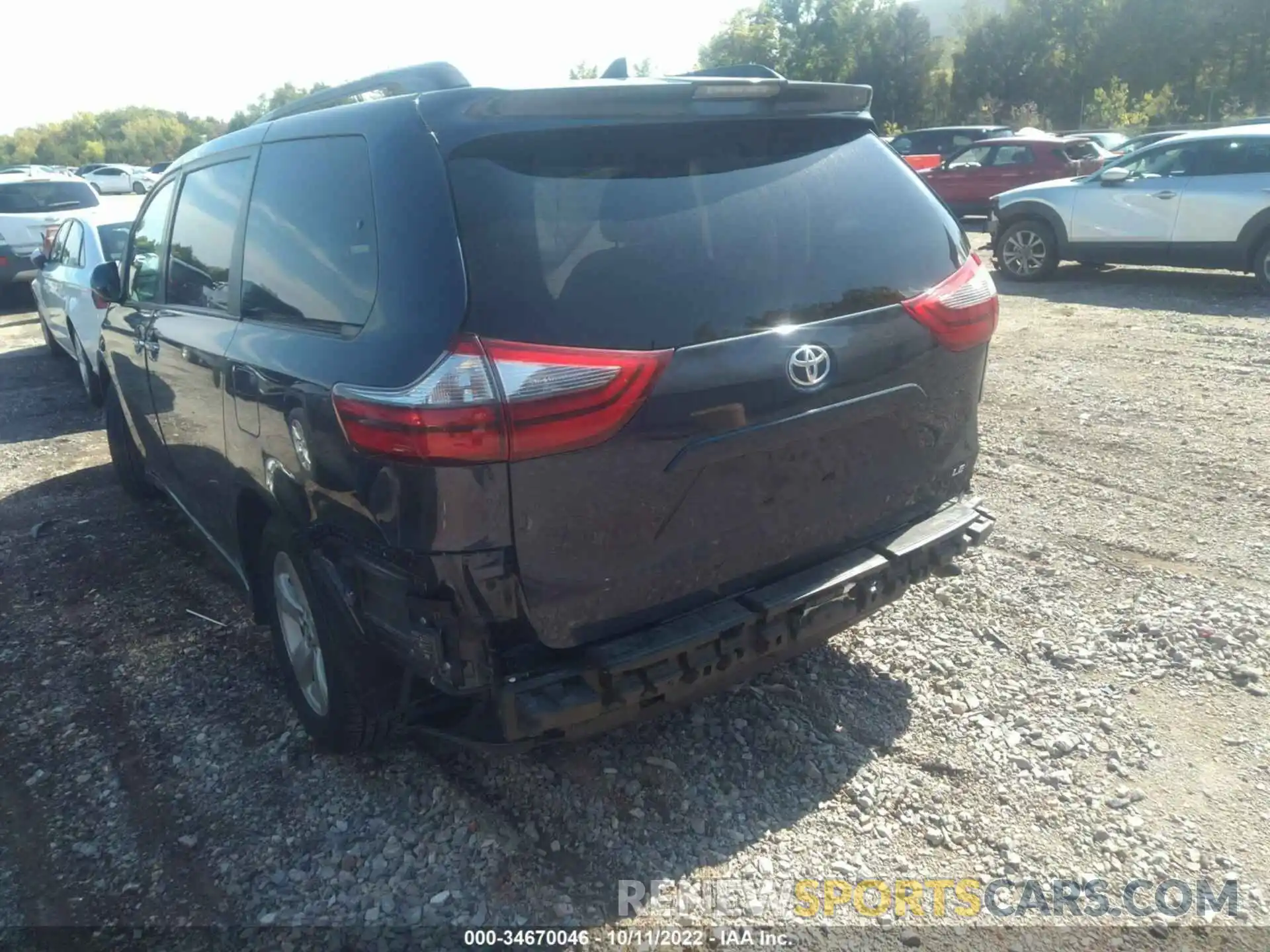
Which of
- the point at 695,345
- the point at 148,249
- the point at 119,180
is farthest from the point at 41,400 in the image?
the point at 119,180

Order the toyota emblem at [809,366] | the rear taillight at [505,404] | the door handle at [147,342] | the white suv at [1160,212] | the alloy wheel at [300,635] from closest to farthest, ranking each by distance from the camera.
A: the rear taillight at [505,404] → the toyota emblem at [809,366] → the alloy wheel at [300,635] → the door handle at [147,342] → the white suv at [1160,212]

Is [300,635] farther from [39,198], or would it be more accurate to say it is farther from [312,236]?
[39,198]

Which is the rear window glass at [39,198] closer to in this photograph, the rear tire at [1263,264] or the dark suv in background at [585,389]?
the dark suv in background at [585,389]

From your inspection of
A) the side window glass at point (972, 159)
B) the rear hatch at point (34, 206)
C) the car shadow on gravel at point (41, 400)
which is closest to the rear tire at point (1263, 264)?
the side window glass at point (972, 159)

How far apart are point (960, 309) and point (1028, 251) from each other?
10.3 meters

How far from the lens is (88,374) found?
26.6ft

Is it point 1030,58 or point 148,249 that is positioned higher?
point 1030,58

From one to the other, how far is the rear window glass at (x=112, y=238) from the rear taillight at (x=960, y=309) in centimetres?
728

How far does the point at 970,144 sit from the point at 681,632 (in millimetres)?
18212

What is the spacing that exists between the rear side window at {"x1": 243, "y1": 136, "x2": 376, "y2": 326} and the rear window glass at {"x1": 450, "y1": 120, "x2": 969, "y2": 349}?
0.37 meters

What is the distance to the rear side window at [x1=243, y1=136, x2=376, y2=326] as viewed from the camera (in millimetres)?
2756

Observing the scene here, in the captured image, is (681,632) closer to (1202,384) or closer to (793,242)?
(793,242)

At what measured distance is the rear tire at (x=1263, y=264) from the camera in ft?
35.4

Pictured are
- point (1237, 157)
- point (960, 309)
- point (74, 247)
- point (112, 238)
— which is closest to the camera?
point (960, 309)
